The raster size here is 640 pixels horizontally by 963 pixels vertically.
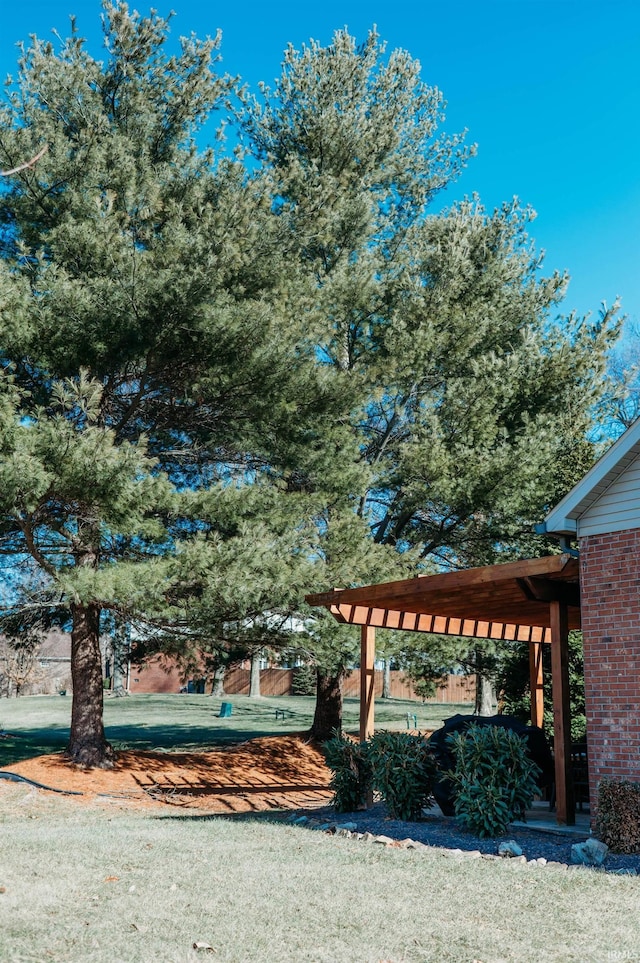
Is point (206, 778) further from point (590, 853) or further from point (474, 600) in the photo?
point (590, 853)

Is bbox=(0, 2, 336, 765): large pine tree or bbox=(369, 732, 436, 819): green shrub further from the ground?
bbox=(0, 2, 336, 765): large pine tree

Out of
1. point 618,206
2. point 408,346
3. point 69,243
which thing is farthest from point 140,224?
point 618,206

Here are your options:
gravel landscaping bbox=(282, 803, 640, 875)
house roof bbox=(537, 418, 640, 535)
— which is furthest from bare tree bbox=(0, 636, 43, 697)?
house roof bbox=(537, 418, 640, 535)

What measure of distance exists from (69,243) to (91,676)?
269 inches

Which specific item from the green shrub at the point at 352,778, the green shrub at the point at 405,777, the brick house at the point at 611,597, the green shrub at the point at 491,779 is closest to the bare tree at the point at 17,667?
the green shrub at the point at 352,778

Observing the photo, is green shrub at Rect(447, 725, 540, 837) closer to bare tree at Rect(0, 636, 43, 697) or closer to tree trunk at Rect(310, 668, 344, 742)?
tree trunk at Rect(310, 668, 344, 742)

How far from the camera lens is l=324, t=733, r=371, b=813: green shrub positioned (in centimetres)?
968

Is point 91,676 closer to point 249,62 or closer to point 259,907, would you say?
point 259,907

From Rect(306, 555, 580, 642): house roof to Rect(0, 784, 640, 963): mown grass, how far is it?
2.87 metres

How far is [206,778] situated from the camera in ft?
45.9

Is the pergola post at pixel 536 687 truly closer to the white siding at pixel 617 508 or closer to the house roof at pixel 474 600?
the house roof at pixel 474 600

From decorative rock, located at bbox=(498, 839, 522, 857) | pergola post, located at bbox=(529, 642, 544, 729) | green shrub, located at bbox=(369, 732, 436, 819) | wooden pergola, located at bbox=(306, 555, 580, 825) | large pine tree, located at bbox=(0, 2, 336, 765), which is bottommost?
decorative rock, located at bbox=(498, 839, 522, 857)

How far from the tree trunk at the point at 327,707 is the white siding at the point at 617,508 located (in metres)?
9.65

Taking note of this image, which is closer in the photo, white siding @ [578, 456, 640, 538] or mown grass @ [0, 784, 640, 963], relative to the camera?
mown grass @ [0, 784, 640, 963]
